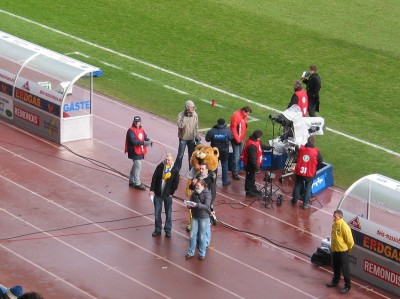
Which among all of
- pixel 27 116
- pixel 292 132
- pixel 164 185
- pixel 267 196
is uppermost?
pixel 164 185

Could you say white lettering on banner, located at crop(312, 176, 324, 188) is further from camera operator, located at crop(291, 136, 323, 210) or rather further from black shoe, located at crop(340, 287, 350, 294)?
black shoe, located at crop(340, 287, 350, 294)

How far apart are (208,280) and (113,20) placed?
1854 cm

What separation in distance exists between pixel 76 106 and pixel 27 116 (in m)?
1.33

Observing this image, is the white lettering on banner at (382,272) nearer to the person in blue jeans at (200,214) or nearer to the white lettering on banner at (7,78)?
the person in blue jeans at (200,214)

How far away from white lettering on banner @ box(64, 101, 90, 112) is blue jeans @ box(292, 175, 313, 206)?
20.1 ft

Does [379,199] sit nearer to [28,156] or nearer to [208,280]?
[208,280]

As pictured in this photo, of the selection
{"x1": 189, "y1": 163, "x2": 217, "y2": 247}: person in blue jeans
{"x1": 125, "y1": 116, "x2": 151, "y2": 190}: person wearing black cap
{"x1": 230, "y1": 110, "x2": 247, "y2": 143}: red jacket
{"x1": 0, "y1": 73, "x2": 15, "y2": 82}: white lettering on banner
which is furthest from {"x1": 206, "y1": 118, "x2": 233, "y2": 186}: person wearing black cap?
{"x1": 0, "y1": 73, "x2": 15, "y2": 82}: white lettering on banner

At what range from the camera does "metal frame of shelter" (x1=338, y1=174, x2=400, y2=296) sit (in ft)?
62.4

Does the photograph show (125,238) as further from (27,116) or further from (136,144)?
(27,116)

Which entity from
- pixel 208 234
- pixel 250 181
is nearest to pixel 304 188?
pixel 250 181

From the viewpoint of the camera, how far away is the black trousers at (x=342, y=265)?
1867 cm

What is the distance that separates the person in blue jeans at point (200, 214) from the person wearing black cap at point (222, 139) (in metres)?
3.58

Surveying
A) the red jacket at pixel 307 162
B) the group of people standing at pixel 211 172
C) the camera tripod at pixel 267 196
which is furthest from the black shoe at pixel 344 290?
the camera tripod at pixel 267 196

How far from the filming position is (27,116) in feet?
86.3
